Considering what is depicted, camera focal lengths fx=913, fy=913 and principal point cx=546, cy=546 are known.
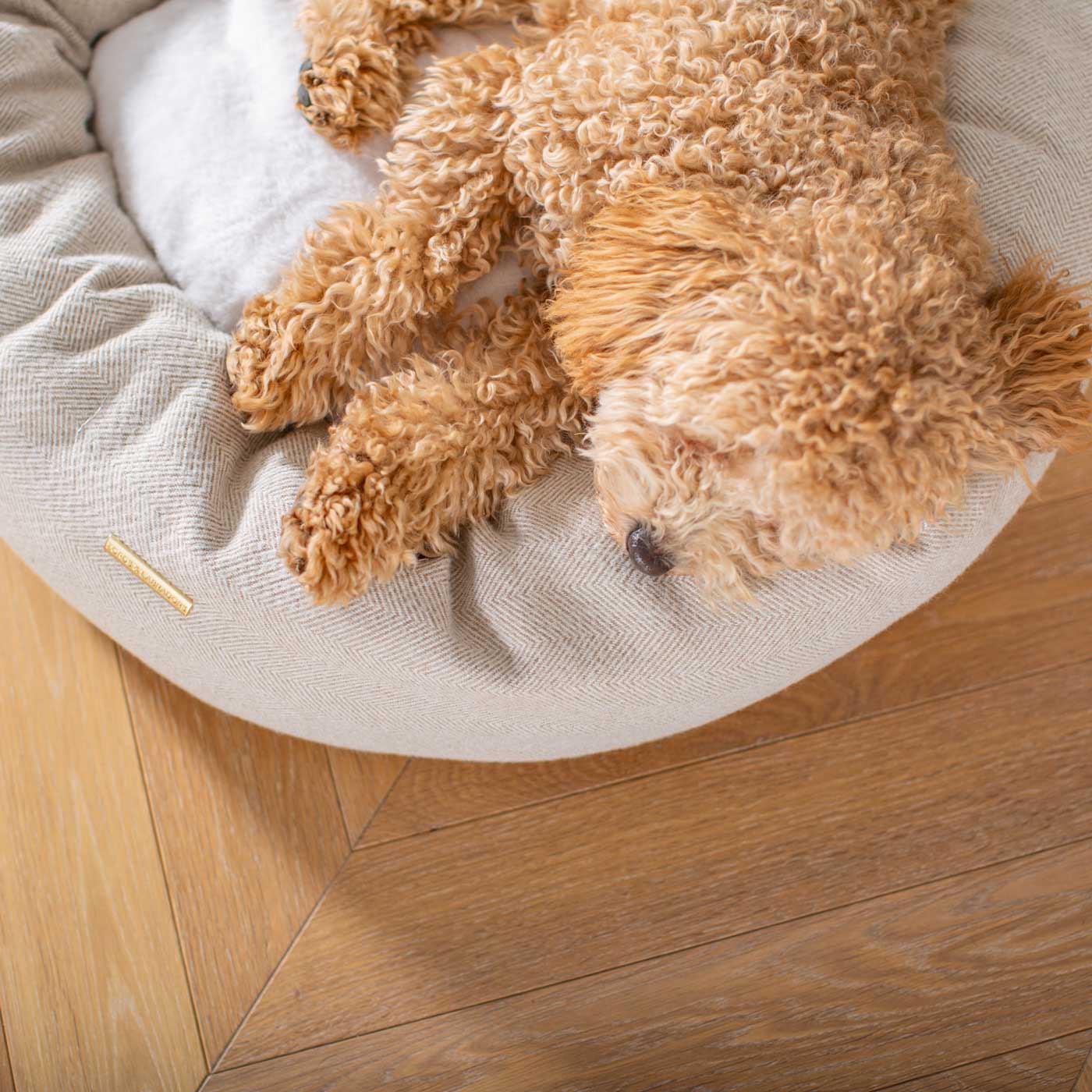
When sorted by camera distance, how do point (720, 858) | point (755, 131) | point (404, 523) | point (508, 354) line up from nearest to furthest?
point (755, 131), point (404, 523), point (508, 354), point (720, 858)

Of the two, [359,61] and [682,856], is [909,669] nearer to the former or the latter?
[682,856]

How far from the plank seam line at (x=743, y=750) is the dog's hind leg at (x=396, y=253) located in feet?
1.99

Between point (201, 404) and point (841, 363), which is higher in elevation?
point (841, 363)

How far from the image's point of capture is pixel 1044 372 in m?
0.85

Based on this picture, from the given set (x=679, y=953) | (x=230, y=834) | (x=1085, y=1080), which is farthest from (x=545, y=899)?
(x=1085, y=1080)

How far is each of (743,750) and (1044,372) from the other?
728 mm

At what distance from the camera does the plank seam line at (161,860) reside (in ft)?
3.99

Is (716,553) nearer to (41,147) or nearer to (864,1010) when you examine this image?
(864,1010)

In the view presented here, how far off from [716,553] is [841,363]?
0.80 ft

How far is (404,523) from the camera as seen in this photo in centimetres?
101

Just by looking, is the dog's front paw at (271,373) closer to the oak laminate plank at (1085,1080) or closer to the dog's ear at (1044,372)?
the dog's ear at (1044,372)

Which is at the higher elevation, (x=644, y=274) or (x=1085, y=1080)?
(x=644, y=274)

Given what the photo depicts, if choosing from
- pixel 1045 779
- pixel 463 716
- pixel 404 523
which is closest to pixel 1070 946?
pixel 1045 779

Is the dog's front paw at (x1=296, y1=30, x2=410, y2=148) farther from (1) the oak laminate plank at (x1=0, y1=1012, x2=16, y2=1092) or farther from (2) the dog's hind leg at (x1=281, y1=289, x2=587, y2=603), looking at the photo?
(1) the oak laminate plank at (x1=0, y1=1012, x2=16, y2=1092)
